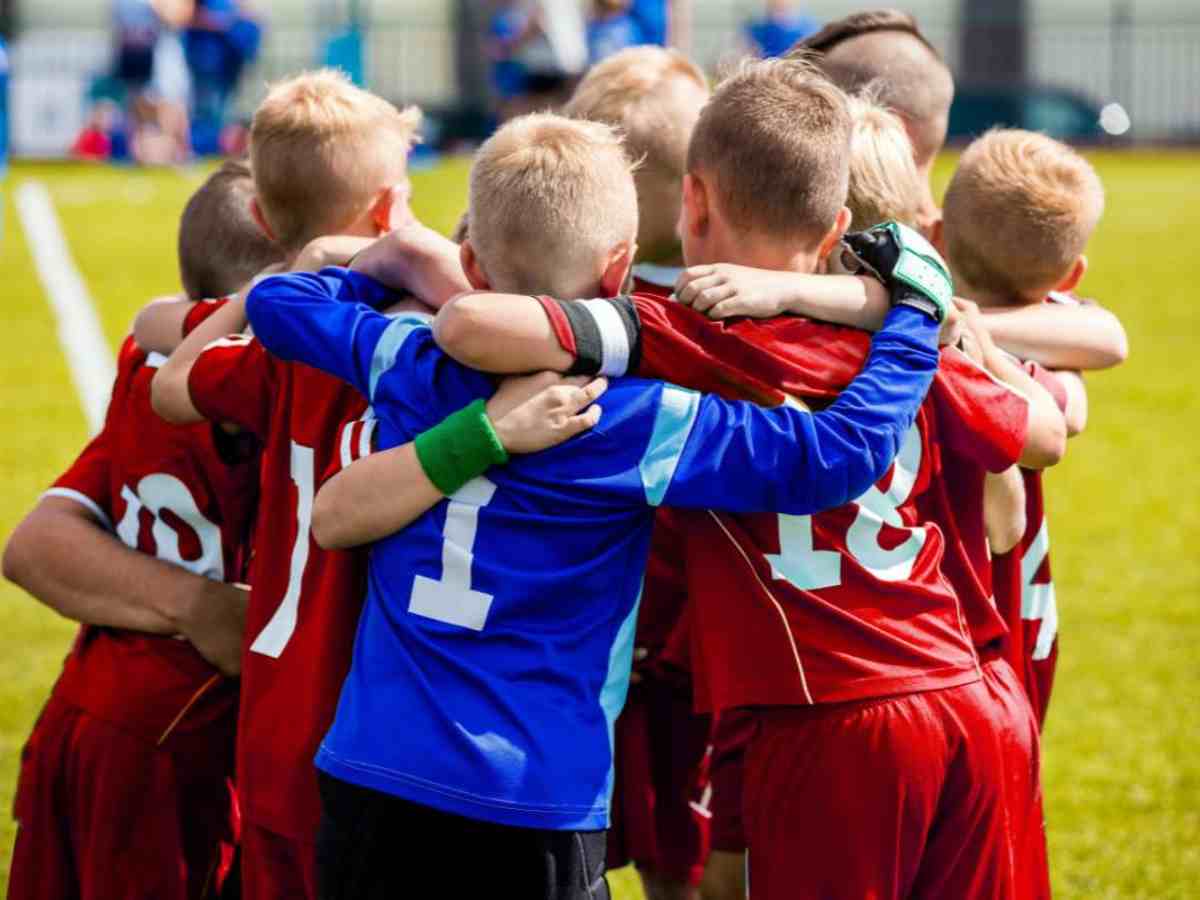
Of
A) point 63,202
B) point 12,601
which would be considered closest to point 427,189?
point 63,202

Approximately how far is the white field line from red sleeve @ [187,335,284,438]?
5177mm

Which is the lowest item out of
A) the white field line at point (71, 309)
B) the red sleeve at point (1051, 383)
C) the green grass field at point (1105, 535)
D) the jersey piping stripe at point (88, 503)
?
the white field line at point (71, 309)

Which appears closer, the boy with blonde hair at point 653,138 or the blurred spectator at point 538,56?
the boy with blonde hair at point 653,138

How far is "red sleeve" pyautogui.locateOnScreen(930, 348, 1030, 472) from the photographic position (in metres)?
2.56

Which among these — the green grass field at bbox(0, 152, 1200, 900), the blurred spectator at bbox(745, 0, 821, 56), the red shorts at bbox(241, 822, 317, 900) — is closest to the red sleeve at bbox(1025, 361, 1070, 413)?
the red shorts at bbox(241, 822, 317, 900)

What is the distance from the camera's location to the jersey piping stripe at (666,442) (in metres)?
2.39

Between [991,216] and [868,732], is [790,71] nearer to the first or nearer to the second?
[991,216]

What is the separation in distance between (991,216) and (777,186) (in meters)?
0.62

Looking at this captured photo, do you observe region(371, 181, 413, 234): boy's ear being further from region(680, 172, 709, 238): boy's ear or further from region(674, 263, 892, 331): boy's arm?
region(674, 263, 892, 331): boy's arm

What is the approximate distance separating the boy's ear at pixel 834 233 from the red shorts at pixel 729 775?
2.24 feet

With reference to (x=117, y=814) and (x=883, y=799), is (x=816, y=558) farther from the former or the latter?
(x=117, y=814)

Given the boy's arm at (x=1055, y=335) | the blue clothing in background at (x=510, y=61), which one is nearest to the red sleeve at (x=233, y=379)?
the boy's arm at (x=1055, y=335)

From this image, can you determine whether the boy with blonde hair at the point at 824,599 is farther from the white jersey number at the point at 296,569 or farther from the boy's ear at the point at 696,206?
the white jersey number at the point at 296,569

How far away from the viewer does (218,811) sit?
3.13 metres
